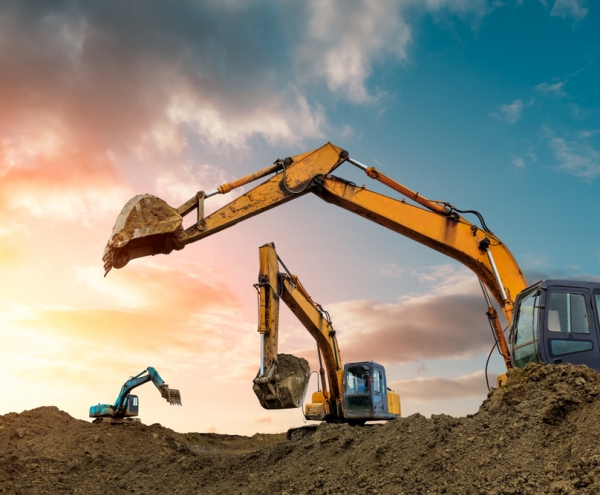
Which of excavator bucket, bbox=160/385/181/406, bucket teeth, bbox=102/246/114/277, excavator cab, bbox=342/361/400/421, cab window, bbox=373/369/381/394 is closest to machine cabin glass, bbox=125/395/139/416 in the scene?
excavator bucket, bbox=160/385/181/406

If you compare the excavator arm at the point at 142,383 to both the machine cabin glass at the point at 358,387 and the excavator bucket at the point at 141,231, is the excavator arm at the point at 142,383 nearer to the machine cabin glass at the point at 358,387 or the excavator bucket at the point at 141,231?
the machine cabin glass at the point at 358,387

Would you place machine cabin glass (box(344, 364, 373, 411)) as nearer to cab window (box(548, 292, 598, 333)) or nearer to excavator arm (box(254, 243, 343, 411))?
excavator arm (box(254, 243, 343, 411))

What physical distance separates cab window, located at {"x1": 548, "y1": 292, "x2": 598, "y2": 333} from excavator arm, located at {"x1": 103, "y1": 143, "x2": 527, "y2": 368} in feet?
5.06

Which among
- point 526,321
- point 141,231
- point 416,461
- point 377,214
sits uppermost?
point 377,214

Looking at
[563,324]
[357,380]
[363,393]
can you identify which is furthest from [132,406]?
[563,324]

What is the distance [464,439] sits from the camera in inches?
274

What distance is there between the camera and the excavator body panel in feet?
26.8

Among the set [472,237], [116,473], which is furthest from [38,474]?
[472,237]

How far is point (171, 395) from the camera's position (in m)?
14.4

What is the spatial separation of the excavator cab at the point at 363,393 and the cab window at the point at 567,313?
17.3 feet

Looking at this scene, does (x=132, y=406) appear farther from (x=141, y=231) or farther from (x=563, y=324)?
(x=563, y=324)

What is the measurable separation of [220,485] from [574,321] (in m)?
5.98

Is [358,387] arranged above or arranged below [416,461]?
above

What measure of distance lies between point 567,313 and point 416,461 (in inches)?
133
